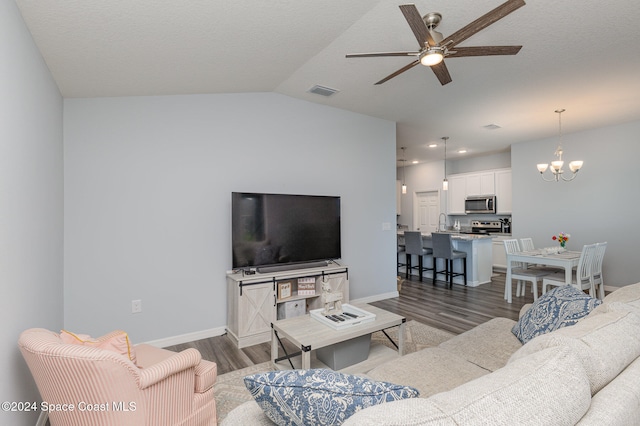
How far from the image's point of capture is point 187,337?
341 centimetres

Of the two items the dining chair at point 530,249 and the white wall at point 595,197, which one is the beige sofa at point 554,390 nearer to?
the dining chair at point 530,249

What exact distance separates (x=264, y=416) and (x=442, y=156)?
319 inches

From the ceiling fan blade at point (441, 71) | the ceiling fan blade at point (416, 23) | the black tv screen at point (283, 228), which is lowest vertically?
the black tv screen at point (283, 228)

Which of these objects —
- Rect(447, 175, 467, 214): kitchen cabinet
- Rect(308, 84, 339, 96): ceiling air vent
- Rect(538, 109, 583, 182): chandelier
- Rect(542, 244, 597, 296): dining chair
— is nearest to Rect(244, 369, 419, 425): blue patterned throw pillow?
Rect(308, 84, 339, 96): ceiling air vent

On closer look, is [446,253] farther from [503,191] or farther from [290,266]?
[290,266]

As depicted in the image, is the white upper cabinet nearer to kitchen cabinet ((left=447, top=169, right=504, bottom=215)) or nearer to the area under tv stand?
kitchen cabinet ((left=447, top=169, right=504, bottom=215))

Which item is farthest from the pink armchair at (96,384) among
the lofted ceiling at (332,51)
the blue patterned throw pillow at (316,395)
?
the lofted ceiling at (332,51)

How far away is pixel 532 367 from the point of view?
0.92 meters

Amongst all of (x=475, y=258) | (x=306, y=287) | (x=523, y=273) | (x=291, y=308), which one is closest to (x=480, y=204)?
(x=475, y=258)

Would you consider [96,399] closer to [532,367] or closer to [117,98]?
[532,367]

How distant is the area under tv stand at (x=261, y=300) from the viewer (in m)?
3.31

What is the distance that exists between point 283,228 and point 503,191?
589 cm

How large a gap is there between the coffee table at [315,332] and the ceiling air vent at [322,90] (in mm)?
2565

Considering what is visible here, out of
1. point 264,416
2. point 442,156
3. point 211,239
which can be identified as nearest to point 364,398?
point 264,416
